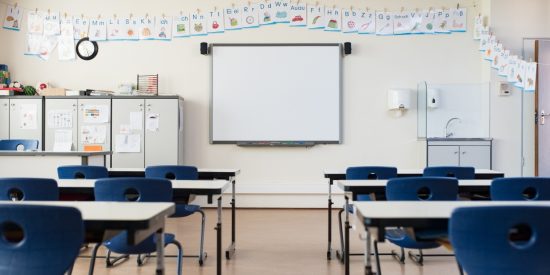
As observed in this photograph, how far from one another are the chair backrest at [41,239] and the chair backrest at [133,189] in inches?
33.8

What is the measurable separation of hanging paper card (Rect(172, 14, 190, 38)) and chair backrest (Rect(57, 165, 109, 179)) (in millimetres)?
3497

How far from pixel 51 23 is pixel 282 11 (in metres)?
3.42

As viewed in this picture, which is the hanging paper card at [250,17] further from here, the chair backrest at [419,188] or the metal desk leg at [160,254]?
the metal desk leg at [160,254]

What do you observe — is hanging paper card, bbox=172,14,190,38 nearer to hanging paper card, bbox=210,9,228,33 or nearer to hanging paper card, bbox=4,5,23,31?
hanging paper card, bbox=210,9,228,33

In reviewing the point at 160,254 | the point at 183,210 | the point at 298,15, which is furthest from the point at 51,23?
the point at 160,254

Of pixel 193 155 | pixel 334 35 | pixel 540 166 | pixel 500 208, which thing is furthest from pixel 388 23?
pixel 500 208

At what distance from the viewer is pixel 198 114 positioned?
6.56 metres

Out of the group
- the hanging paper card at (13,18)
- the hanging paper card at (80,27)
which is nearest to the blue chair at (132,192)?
the hanging paper card at (80,27)

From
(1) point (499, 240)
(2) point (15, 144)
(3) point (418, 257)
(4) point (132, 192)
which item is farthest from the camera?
(2) point (15, 144)

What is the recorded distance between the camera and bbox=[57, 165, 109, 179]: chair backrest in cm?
349

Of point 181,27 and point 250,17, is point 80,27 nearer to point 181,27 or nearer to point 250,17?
point 181,27

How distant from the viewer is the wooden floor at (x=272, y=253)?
3381mm

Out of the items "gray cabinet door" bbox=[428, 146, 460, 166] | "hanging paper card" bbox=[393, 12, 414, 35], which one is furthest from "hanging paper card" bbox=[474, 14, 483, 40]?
"gray cabinet door" bbox=[428, 146, 460, 166]

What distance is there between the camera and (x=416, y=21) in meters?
6.53
